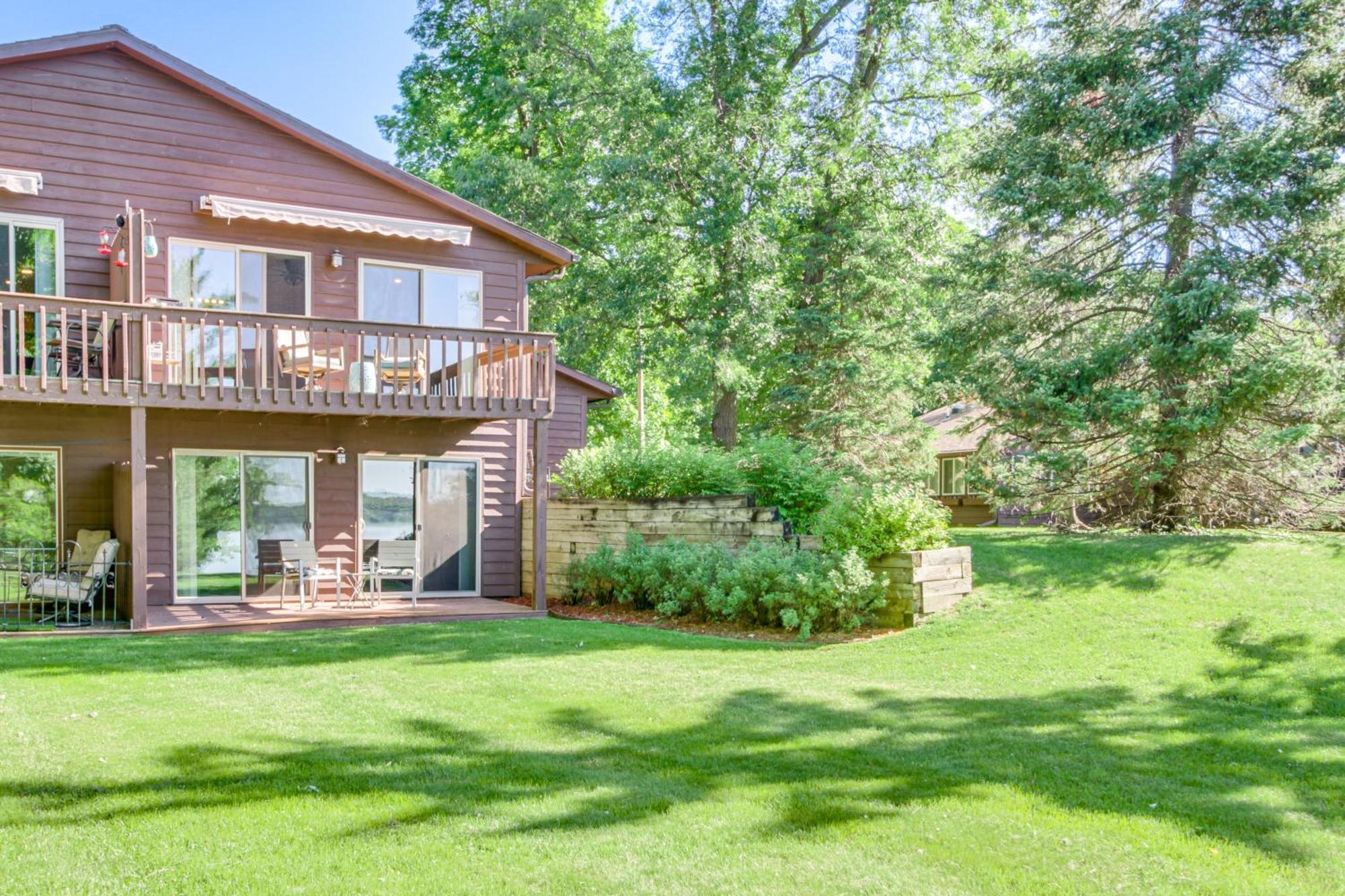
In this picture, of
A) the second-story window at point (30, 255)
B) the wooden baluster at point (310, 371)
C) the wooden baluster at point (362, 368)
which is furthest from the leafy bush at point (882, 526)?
the second-story window at point (30, 255)

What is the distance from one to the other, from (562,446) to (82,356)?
349 inches

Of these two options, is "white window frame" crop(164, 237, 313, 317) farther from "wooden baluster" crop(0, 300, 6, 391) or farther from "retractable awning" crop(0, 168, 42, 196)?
"wooden baluster" crop(0, 300, 6, 391)

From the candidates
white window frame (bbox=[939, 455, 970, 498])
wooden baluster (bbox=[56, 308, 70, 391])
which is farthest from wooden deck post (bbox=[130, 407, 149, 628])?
white window frame (bbox=[939, 455, 970, 498])

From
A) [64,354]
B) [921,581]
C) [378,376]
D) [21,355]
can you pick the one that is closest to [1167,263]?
[921,581]

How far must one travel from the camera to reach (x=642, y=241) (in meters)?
20.9

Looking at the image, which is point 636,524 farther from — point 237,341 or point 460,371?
point 237,341

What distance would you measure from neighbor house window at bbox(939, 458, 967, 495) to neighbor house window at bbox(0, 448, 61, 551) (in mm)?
21954

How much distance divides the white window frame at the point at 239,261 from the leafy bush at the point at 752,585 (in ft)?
17.6

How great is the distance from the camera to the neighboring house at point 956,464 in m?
26.5

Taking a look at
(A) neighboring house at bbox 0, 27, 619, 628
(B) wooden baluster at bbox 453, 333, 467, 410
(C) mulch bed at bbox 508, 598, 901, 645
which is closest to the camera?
(C) mulch bed at bbox 508, 598, 901, 645

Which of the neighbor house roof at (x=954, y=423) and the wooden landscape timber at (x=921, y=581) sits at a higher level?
the neighbor house roof at (x=954, y=423)

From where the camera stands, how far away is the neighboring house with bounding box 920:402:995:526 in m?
26.5

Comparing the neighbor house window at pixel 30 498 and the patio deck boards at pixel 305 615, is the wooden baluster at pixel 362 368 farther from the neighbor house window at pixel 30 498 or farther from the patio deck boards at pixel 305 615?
the neighbor house window at pixel 30 498

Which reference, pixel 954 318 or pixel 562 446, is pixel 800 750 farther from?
pixel 562 446
